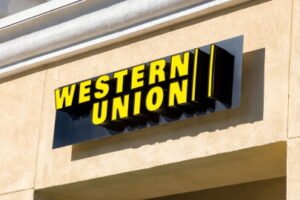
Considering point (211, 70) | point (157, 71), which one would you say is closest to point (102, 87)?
point (157, 71)

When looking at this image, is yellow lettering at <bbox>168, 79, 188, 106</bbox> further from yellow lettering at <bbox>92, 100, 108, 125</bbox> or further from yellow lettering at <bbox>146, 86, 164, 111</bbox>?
yellow lettering at <bbox>92, 100, 108, 125</bbox>

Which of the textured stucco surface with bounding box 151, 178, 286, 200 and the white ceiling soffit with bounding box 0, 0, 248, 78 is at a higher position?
the white ceiling soffit with bounding box 0, 0, 248, 78

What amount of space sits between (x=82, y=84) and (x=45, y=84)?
1.23 meters

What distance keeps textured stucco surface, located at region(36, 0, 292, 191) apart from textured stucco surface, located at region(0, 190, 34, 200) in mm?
210

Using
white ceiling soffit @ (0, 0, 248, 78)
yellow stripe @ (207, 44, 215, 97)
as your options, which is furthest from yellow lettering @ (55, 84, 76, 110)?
yellow stripe @ (207, 44, 215, 97)

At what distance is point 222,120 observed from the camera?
40.9ft

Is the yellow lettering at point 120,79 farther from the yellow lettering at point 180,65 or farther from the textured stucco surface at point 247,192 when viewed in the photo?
the textured stucco surface at point 247,192

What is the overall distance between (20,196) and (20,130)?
1.12 metres

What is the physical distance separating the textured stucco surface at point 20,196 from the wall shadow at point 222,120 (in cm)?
159

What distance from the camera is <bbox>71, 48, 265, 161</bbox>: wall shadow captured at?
39.9ft

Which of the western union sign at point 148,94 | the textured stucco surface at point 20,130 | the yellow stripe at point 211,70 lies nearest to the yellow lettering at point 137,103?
the western union sign at point 148,94

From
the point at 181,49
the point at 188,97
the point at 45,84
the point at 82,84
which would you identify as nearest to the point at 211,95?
the point at 188,97

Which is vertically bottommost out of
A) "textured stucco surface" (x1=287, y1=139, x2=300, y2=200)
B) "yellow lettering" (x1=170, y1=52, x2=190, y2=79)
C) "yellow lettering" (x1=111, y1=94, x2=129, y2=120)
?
"textured stucco surface" (x1=287, y1=139, x2=300, y2=200)

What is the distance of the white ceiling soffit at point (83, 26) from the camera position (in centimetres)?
1345
